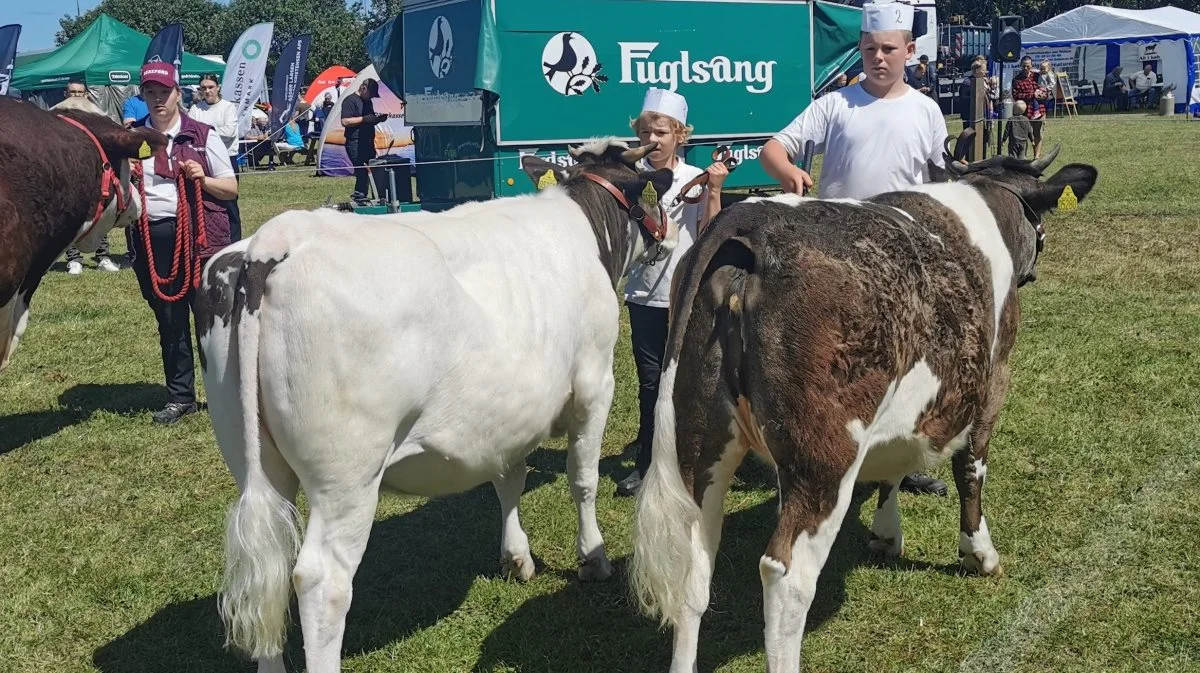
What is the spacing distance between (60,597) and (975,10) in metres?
65.0

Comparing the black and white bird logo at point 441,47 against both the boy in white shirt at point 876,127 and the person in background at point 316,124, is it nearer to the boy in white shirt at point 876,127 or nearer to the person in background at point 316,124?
the boy in white shirt at point 876,127

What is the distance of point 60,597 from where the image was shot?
477 cm

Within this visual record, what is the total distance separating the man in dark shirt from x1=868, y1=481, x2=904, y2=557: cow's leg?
46.4ft

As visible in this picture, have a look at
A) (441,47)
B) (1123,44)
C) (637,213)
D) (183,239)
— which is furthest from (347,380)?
(1123,44)

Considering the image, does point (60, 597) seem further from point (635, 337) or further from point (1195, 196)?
point (1195, 196)

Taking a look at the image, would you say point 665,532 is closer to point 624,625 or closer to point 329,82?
point 624,625

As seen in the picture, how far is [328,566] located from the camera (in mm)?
3400

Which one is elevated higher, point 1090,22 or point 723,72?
point 1090,22

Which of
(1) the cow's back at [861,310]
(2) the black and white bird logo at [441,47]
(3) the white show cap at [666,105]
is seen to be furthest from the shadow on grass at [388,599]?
(2) the black and white bird logo at [441,47]

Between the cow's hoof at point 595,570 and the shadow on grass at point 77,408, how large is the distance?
4.38 m

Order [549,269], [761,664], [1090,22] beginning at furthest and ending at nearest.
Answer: [1090,22] → [549,269] → [761,664]

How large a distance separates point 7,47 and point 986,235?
72.0 ft

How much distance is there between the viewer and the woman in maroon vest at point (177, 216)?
6.75 m

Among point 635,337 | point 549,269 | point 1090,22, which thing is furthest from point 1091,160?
point 1090,22
